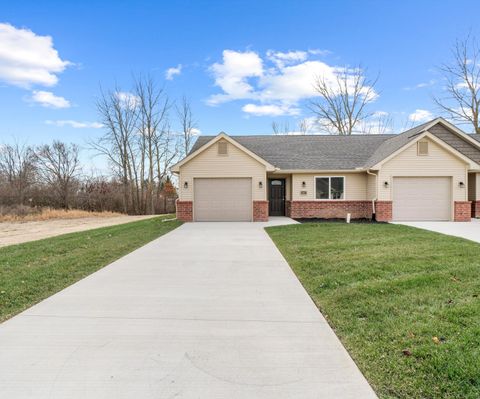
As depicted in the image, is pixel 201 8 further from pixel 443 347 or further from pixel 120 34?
pixel 443 347

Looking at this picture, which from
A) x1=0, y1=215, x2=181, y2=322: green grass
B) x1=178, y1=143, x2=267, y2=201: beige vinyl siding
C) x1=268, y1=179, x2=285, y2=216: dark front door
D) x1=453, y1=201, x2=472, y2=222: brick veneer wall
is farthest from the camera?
x1=268, y1=179, x2=285, y2=216: dark front door

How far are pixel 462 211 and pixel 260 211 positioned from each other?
9.42 m

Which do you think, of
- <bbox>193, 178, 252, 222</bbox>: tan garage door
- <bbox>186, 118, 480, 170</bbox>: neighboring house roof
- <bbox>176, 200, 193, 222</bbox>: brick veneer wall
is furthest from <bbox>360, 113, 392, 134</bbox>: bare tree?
<bbox>176, 200, 193, 222</bbox>: brick veneer wall

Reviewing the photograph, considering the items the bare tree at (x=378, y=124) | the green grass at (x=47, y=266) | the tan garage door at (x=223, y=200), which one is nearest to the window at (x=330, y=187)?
the tan garage door at (x=223, y=200)

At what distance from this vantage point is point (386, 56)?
70.8ft

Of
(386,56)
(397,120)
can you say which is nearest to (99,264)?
(386,56)

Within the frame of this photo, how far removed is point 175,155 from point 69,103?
10.6 m

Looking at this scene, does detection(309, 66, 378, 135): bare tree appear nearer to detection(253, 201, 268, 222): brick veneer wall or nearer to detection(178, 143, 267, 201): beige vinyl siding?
detection(178, 143, 267, 201): beige vinyl siding

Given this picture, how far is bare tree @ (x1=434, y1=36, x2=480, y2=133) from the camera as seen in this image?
1038 inches

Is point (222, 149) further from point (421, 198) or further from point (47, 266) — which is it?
point (47, 266)

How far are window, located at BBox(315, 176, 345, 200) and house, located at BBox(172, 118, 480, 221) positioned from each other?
0.05 m

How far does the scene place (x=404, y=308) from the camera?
162 inches

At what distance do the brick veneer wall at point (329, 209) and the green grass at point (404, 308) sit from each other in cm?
820

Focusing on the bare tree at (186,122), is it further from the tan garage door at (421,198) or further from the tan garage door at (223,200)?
the tan garage door at (421,198)
